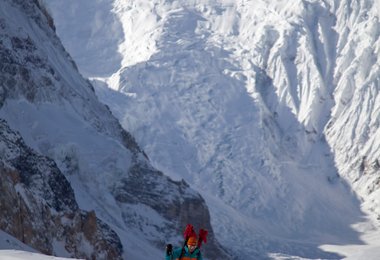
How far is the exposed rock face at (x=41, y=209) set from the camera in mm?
84500

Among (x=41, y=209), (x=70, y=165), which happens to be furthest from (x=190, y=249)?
(x=70, y=165)

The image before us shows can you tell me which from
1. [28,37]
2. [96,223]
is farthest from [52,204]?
[28,37]

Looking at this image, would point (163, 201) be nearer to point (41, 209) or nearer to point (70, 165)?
point (70, 165)

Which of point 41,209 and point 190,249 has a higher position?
point 41,209

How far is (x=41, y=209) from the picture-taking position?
90.4m

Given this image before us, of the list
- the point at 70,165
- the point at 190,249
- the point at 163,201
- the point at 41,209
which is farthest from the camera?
the point at 163,201

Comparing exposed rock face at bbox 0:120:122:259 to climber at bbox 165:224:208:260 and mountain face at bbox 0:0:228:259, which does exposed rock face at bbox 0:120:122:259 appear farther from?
climber at bbox 165:224:208:260

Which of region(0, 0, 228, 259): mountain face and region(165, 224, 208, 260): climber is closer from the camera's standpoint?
region(165, 224, 208, 260): climber

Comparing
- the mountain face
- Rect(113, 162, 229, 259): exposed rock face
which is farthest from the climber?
Rect(113, 162, 229, 259): exposed rock face

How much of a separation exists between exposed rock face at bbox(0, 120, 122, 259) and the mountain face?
0.11 meters

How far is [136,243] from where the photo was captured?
403ft

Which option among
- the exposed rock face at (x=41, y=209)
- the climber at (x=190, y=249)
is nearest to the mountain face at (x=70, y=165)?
the exposed rock face at (x=41, y=209)

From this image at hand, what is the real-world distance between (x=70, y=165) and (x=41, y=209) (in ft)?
117

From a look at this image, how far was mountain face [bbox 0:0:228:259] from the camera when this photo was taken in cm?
9356
